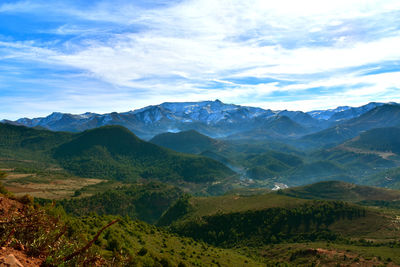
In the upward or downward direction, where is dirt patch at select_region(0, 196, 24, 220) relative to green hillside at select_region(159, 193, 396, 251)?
upward

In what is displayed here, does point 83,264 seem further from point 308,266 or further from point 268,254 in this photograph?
point 268,254

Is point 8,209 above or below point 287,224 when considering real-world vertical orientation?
above

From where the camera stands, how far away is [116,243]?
24781 millimetres

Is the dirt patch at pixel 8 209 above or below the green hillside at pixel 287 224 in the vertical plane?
above

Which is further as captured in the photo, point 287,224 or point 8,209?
point 287,224

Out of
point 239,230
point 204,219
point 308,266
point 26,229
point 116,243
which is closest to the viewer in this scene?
point 26,229

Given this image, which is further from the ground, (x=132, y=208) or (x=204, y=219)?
(x=204, y=219)

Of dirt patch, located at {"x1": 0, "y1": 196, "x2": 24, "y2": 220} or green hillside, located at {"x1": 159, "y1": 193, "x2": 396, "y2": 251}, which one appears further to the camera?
green hillside, located at {"x1": 159, "y1": 193, "x2": 396, "y2": 251}

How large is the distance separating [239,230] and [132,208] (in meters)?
119

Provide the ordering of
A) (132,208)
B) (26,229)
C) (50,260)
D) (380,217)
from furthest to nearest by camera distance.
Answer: (132,208) < (380,217) < (26,229) < (50,260)

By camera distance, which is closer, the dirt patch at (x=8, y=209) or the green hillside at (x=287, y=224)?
the dirt patch at (x=8, y=209)

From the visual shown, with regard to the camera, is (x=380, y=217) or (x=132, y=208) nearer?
(x=380, y=217)

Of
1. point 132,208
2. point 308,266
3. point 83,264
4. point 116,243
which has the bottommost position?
point 132,208

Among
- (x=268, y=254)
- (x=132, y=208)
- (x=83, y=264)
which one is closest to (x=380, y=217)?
(x=268, y=254)
